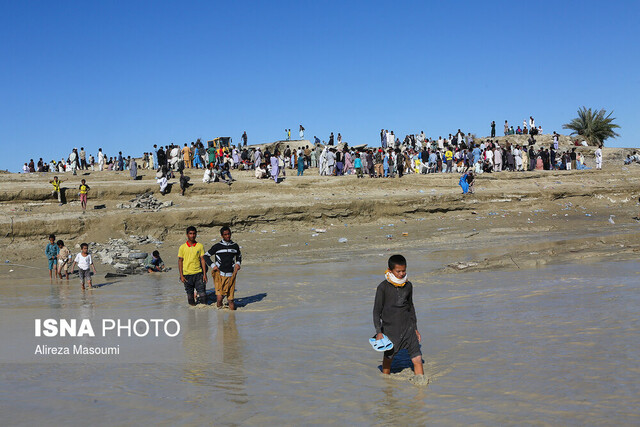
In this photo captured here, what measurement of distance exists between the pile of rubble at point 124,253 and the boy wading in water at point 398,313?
1140 centimetres

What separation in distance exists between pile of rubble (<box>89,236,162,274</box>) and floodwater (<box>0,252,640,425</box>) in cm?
549

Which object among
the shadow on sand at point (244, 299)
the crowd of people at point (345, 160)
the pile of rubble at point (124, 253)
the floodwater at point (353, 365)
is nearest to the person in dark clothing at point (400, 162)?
the crowd of people at point (345, 160)

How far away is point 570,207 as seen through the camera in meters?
24.5

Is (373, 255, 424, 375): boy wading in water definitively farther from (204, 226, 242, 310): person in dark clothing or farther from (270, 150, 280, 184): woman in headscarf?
(270, 150, 280, 184): woman in headscarf

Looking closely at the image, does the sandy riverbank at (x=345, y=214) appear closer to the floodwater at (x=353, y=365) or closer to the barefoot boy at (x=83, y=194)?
the barefoot boy at (x=83, y=194)

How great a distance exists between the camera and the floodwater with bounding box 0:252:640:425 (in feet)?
17.7

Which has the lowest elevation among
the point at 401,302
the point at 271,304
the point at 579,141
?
the point at 271,304

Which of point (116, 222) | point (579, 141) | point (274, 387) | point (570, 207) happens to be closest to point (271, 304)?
point (274, 387)

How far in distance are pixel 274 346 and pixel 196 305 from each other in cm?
339

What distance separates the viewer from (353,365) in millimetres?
6859

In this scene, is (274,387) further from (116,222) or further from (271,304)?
(116,222)

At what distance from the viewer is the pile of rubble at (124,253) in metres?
17.0

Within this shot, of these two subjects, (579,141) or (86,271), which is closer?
(86,271)

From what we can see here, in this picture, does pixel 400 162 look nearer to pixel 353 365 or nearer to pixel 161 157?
pixel 161 157
